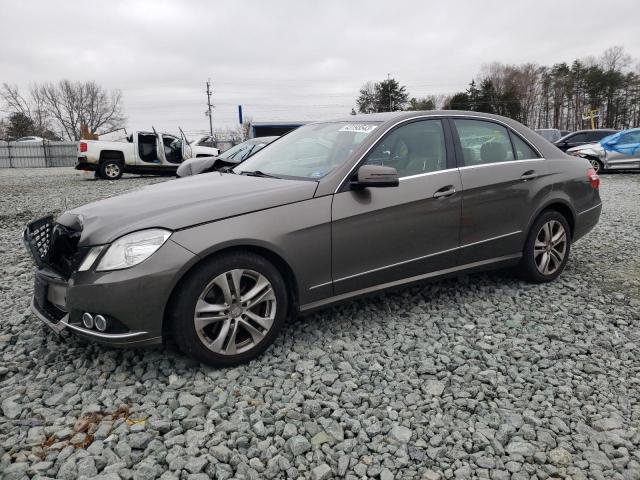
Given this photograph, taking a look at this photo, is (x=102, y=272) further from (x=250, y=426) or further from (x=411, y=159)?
(x=411, y=159)

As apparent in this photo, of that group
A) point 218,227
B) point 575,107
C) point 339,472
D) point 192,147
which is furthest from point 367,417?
point 575,107

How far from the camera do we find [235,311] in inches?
113

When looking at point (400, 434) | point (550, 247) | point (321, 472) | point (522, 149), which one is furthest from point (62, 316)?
point (550, 247)

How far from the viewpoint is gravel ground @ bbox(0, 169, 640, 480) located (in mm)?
2154

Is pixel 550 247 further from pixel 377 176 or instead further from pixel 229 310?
pixel 229 310

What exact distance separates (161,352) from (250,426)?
99 centimetres

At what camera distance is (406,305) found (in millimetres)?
3924

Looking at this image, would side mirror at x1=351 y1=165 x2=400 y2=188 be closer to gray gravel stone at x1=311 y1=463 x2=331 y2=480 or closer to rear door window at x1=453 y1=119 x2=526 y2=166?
rear door window at x1=453 y1=119 x2=526 y2=166

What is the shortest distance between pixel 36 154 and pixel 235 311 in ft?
118

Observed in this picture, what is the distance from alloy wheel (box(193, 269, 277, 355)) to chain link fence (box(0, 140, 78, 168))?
33.3m

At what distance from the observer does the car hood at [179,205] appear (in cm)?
274

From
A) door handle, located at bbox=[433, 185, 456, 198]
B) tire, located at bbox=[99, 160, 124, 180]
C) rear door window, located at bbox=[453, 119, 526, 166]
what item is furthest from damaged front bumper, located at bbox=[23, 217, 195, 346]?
tire, located at bbox=[99, 160, 124, 180]

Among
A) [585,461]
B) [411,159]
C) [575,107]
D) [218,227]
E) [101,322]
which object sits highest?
[575,107]

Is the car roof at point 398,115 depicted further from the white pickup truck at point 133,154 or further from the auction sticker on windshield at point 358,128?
the white pickup truck at point 133,154
